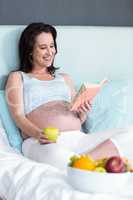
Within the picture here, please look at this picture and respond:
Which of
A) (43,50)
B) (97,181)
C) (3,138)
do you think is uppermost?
(43,50)

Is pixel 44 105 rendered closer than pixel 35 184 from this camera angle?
No

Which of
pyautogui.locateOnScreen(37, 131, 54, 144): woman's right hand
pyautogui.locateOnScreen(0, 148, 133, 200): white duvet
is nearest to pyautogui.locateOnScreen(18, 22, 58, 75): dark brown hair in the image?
pyautogui.locateOnScreen(37, 131, 54, 144): woman's right hand

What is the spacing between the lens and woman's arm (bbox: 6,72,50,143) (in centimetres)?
234

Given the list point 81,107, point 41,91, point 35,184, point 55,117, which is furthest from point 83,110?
point 35,184

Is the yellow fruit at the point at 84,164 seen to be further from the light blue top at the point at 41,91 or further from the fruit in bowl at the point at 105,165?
the light blue top at the point at 41,91

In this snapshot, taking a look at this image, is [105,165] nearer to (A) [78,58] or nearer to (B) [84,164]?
(B) [84,164]

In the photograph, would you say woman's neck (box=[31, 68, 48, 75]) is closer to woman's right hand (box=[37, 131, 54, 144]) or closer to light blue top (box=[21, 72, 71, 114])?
light blue top (box=[21, 72, 71, 114])

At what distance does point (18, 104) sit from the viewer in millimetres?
2438

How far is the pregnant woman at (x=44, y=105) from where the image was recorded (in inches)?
85.0

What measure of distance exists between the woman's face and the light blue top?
0.33ft

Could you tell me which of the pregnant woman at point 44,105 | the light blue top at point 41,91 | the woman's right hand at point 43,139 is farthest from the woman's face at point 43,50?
the woman's right hand at point 43,139

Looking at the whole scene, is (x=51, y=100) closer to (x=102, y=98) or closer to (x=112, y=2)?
(x=102, y=98)

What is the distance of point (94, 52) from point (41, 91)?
538 mm

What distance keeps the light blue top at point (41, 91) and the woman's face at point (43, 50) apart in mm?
101
